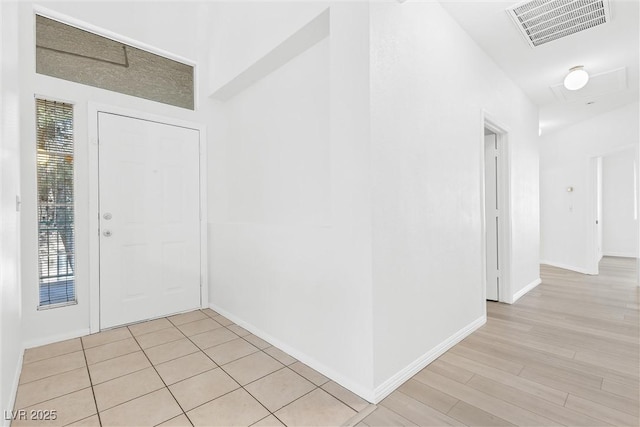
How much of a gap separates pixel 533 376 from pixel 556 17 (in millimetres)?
2801

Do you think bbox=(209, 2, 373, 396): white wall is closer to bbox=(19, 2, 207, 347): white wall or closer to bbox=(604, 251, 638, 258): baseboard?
bbox=(19, 2, 207, 347): white wall

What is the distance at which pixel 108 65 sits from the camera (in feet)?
9.28

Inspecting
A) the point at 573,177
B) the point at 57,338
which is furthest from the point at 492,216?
the point at 57,338

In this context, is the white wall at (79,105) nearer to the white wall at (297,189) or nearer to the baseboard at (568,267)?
the white wall at (297,189)

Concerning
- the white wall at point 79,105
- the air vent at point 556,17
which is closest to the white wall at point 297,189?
the white wall at point 79,105

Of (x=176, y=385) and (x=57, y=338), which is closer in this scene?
(x=176, y=385)

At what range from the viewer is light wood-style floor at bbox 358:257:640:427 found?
61.9 inches

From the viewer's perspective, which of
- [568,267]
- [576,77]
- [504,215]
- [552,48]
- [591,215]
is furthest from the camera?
[568,267]

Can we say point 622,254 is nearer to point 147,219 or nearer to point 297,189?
point 297,189

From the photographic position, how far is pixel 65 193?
8.57 feet

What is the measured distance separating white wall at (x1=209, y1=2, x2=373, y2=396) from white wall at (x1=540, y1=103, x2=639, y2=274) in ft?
17.3

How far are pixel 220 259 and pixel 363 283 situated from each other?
2004 mm

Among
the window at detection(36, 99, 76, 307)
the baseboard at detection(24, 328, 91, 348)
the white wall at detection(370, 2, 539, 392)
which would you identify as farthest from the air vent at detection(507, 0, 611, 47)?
the baseboard at detection(24, 328, 91, 348)

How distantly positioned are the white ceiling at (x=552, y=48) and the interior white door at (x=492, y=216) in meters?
A: 0.86
